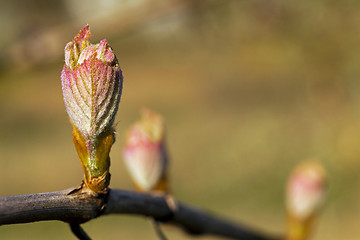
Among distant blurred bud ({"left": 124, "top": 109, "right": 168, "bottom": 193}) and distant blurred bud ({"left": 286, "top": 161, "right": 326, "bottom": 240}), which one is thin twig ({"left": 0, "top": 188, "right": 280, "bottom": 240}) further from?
distant blurred bud ({"left": 286, "top": 161, "right": 326, "bottom": 240})

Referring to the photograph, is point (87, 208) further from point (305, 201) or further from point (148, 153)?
point (305, 201)

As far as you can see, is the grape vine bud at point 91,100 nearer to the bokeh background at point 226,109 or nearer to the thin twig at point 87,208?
the thin twig at point 87,208

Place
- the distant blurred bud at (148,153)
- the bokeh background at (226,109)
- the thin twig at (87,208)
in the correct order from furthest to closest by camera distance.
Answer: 1. the bokeh background at (226,109)
2. the distant blurred bud at (148,153)
3. the thin twig at (87,208)

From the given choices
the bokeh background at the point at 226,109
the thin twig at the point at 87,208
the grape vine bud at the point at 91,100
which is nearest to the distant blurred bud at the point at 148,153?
the thin twig at the point at 87,208

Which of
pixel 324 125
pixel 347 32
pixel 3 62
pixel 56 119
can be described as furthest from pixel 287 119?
Result: pixel 3 62

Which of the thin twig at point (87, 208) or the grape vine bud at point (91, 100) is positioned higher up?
the grape vine bud at point (91, 100)

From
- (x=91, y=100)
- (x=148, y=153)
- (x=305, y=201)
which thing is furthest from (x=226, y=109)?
(x=91, y=100)
